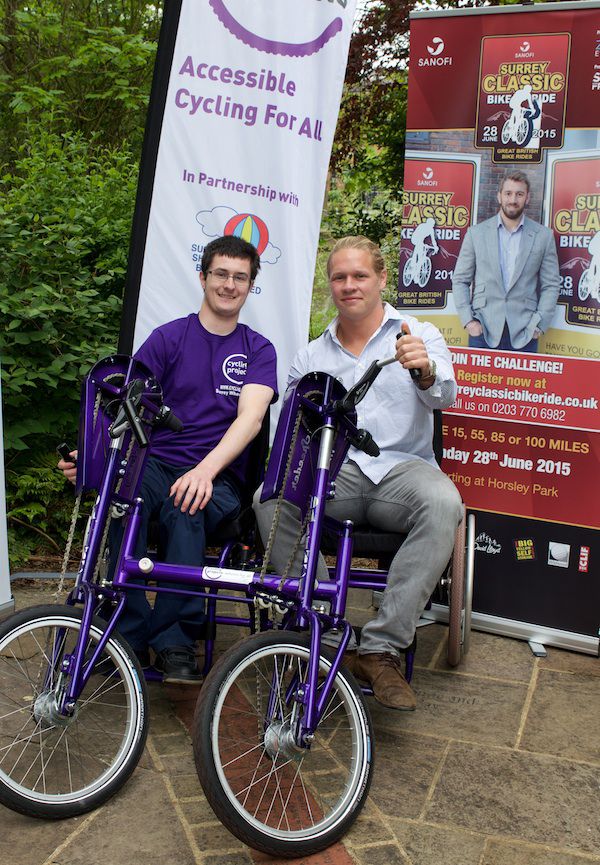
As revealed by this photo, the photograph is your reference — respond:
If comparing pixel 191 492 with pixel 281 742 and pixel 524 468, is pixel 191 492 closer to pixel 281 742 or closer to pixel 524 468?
pixel 281 742

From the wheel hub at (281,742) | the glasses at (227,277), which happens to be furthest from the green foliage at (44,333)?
the wheel hub at (281,742)

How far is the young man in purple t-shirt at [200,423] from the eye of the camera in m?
2.88

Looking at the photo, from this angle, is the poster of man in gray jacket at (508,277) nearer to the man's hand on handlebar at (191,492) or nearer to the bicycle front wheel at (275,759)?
the man's hand on handlebar at (191,492)

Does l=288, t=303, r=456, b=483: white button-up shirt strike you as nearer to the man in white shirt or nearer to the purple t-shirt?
the man in white shirt

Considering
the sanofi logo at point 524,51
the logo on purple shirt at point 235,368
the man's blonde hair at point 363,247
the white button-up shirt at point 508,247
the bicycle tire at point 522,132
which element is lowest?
the logo on purple shirt at point 235,368

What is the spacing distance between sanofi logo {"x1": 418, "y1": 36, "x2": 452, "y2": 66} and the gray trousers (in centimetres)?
158

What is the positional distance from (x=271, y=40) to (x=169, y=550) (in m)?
2.13

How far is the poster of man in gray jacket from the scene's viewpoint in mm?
3482

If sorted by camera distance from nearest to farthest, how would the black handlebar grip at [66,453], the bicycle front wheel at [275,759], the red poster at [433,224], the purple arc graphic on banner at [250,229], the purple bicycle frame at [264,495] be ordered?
the bicycle front wheel at [275,759] → the purple bicycle frame at [264,495] → the black handlebar grip at [66,453] → the red poster at [433,224] → the purple arc graphic on banner at [250,229]

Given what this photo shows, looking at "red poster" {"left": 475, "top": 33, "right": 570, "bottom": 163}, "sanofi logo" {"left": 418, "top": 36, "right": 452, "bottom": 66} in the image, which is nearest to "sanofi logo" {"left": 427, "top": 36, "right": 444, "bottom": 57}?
"sanofi logo" {"left": 418, "top": 36, "right": 452, "bottom": 66}

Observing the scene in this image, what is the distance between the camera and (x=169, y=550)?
112 inches

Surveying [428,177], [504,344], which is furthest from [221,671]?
[428,177]

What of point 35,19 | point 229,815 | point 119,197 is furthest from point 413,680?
point 35,19

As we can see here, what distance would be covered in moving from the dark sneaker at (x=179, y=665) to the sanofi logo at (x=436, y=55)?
235 centimetres
